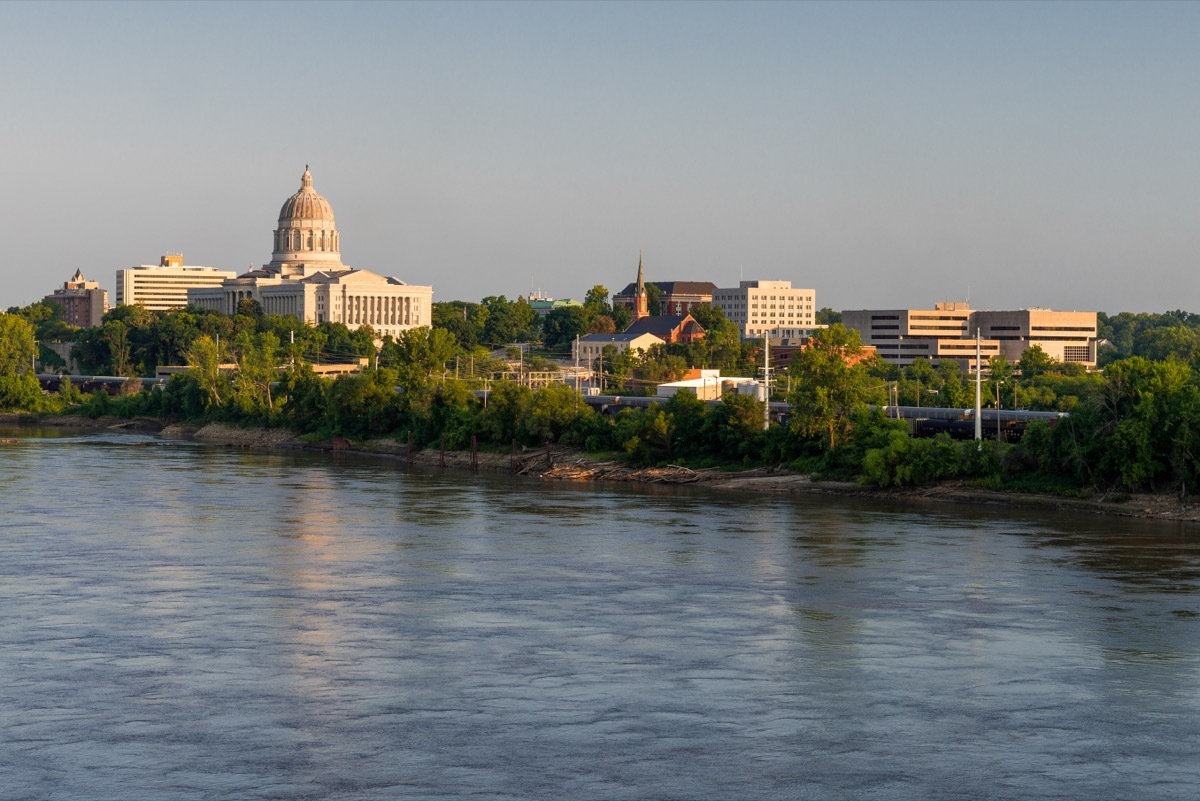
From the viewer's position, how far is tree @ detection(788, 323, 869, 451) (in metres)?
61.9

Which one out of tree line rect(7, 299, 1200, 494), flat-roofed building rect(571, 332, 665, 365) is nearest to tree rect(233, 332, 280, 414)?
tree line rect(7, 299, 1200, 494)

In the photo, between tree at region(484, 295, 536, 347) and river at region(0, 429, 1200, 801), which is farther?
tree at region(484, 295, 536, 347)

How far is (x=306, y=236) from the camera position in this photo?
7766 inches

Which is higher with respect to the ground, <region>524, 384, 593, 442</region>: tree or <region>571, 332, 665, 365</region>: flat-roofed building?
<region>571, 332, 665, 365</region>: flat-roofed building

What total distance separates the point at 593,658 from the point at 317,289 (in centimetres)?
15853

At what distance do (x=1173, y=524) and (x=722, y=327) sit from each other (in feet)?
435

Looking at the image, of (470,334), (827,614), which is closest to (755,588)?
(827,614)

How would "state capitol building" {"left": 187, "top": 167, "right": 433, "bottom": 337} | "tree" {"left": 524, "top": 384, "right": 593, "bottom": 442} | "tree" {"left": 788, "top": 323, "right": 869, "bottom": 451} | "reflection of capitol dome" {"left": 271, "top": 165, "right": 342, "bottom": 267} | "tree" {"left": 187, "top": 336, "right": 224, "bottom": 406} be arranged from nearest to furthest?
"tree" {"left": 788, "top": 323, "right": 869, "bottom": 451} < "tree" {"left": 524, "top": 384, "right": 593, "bottom": 442} < "tree" {"left": 187, "top": 336, "right": 224, "bottom": 406} < "state capitol building" {"left": 187, "top": 167, "right": 433, "bottom": 337} < "reflection of capitol dome" {"left": 271, "top": 165, "right": 342, "bottom": 267}

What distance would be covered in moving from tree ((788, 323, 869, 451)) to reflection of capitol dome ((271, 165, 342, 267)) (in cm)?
14043

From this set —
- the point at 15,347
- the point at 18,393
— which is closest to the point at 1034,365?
the point at 18,393

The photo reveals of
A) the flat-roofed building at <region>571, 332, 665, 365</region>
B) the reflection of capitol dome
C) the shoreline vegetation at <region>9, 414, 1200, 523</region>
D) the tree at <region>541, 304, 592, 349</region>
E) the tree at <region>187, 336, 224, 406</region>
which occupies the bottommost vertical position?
the shoreline vegetation at <region>9, 414, 1200, 523</region>

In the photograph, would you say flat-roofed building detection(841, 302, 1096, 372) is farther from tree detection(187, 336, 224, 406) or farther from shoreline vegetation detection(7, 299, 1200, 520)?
tree detection(187, 336, 224, 406)

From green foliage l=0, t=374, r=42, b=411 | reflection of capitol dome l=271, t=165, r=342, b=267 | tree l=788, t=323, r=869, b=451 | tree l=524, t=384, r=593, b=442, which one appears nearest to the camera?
tree l=788, t=323, r=869, b=451

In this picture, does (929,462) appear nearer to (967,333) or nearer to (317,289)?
(967,333)
